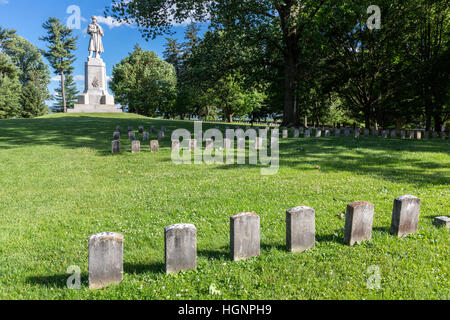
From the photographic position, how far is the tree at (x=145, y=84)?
55237mm

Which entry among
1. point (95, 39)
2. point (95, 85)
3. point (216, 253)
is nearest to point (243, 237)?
point (216, 253)

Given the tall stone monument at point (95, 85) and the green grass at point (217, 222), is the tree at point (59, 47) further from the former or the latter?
the green grass at point (217, 222)

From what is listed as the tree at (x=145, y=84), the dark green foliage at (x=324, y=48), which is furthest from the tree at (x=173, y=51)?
the dark green foliage at (x=324, y=48)

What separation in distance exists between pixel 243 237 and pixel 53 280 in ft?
8.15

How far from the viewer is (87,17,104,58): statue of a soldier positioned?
45375mm

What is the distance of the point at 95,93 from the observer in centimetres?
4431

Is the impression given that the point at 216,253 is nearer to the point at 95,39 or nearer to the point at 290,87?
the point at 290,87

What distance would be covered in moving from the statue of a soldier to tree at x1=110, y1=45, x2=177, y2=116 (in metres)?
10.8

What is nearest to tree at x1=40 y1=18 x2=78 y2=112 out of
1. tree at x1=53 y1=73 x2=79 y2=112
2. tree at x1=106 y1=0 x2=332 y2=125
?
tree at x1=53 y1=73 x2=79 y2=112

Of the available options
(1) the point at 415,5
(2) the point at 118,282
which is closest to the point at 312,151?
(2) the point at 118,282

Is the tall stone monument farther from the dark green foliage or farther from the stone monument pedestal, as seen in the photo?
the dark green foliage

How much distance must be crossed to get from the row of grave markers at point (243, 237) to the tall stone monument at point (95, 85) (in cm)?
4330
